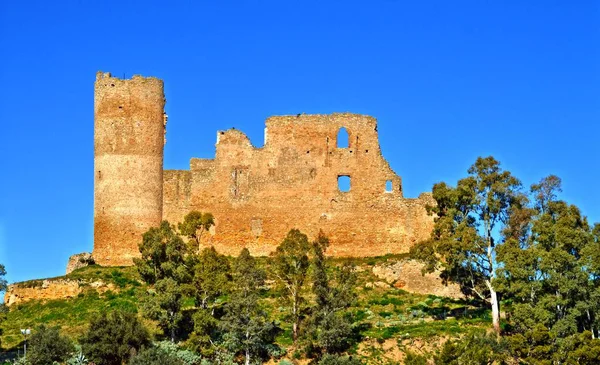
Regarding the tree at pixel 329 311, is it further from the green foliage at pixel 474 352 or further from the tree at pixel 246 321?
the green foliage at pixel 474 352

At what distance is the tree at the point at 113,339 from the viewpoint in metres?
46.2

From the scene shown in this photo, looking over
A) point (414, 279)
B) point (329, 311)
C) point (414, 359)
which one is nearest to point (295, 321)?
point (329, 311)

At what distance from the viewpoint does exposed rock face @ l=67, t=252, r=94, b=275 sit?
194ft

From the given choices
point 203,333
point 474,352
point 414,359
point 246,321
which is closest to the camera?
point 474,352

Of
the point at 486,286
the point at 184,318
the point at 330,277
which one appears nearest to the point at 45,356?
the point at 184,318

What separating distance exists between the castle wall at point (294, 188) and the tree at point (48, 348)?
1490cm

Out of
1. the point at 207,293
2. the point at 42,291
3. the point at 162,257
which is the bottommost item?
the point at 207,293

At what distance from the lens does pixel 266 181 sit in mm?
61250

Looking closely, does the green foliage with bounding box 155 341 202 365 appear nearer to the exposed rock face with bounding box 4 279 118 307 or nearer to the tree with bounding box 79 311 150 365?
the tree with bounding box 79 311 150 365

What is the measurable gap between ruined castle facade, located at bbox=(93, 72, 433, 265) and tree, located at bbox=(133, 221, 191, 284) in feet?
29.7

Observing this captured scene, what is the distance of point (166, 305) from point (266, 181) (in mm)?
13735

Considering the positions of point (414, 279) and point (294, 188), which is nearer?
point (414, 279)

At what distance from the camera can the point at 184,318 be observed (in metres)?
50.4

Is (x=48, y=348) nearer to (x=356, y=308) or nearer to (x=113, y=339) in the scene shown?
(x=113, y=339)
